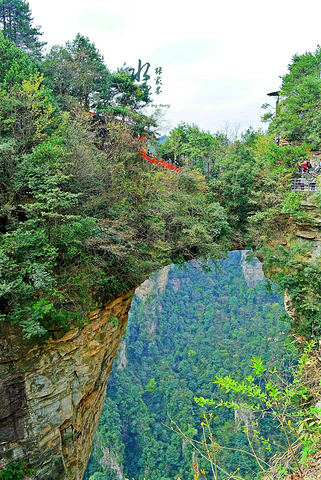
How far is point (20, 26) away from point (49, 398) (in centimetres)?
1254

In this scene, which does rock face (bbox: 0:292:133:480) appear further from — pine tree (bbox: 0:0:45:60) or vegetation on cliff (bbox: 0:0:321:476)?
pine tree (bbox: 0:0:45:60)

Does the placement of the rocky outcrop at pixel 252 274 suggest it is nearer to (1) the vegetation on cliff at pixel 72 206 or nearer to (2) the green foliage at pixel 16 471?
(1) the vegetation on cliff at pixel 72 206

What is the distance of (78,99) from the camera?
10.8m

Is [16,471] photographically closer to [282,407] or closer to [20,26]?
[282,407]

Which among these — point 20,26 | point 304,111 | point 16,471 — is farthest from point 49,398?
point 20,26

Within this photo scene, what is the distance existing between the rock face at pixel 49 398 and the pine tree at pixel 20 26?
32.0ft

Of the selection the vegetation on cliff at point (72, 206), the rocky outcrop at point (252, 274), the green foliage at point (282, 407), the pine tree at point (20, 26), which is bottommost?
the rocky outcrop at point (252, 274)

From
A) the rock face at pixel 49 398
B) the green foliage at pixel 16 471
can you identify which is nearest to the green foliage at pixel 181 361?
the rock face at pixel 49 398

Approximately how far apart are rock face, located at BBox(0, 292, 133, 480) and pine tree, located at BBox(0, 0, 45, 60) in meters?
9.75

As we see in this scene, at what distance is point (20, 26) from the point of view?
10.7 meters

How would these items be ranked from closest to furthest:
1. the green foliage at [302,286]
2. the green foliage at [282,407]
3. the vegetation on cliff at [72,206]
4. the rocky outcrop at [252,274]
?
the green foliage at [282,407], the vegetation on cliff at [72,206], the green foliage at [302,286], the rocky outcrop at [252,274]

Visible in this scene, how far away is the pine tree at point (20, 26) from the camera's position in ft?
33.8

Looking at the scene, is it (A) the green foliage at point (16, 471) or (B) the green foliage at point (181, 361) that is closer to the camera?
(A) the green foliage at point (16, 471)

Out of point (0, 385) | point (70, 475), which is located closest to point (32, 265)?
point (0, 385)
